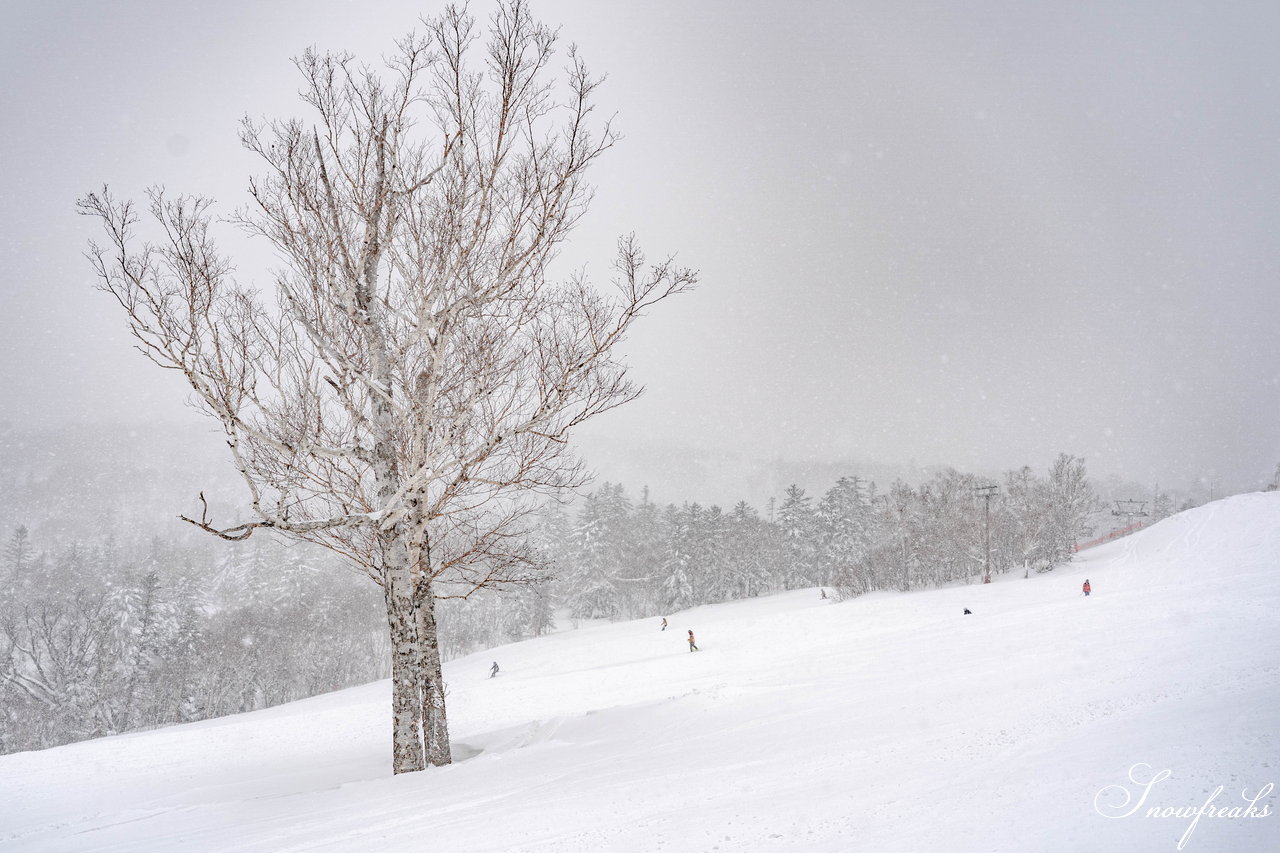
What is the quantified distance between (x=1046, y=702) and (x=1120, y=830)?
497cm

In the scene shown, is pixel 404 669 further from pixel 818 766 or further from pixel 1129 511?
pixel 1129 511

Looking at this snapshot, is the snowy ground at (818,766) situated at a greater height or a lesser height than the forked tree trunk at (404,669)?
lesser

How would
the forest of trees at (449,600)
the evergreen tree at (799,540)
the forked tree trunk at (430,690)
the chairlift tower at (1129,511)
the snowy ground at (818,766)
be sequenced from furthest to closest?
the evergreen tree at (799,540), the chairlift tower at (1129,511), the forest of trees at (449,600), the forked tree trunk at (430,690), the snowy ground at (818,766)

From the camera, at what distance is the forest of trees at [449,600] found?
4072 centimetres

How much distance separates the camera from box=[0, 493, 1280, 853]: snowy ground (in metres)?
4.09

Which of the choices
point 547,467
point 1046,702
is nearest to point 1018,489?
Result: point 1046,702

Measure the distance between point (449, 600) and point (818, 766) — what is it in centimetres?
4889

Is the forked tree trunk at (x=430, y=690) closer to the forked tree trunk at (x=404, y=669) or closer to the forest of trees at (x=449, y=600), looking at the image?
the forked tree trunk at (x=404, y=669)

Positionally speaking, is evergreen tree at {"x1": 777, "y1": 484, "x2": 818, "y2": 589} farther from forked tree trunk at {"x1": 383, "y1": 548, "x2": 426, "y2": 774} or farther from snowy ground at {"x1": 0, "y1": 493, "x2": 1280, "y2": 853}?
forked tree trunk at {"x1": 383, "y1": 548, "x2": 426, "y2": 774}

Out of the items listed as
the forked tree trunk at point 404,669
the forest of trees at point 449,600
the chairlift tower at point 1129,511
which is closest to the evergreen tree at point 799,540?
the forest of trees at point 449,600

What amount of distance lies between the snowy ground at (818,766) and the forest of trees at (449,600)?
20647 mm

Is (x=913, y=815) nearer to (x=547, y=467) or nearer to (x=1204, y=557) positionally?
(x=547, y=467)

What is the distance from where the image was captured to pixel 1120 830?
3561 mm

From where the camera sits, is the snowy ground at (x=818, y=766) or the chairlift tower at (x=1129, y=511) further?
the chairlift tower at (x=1129, y=511)
